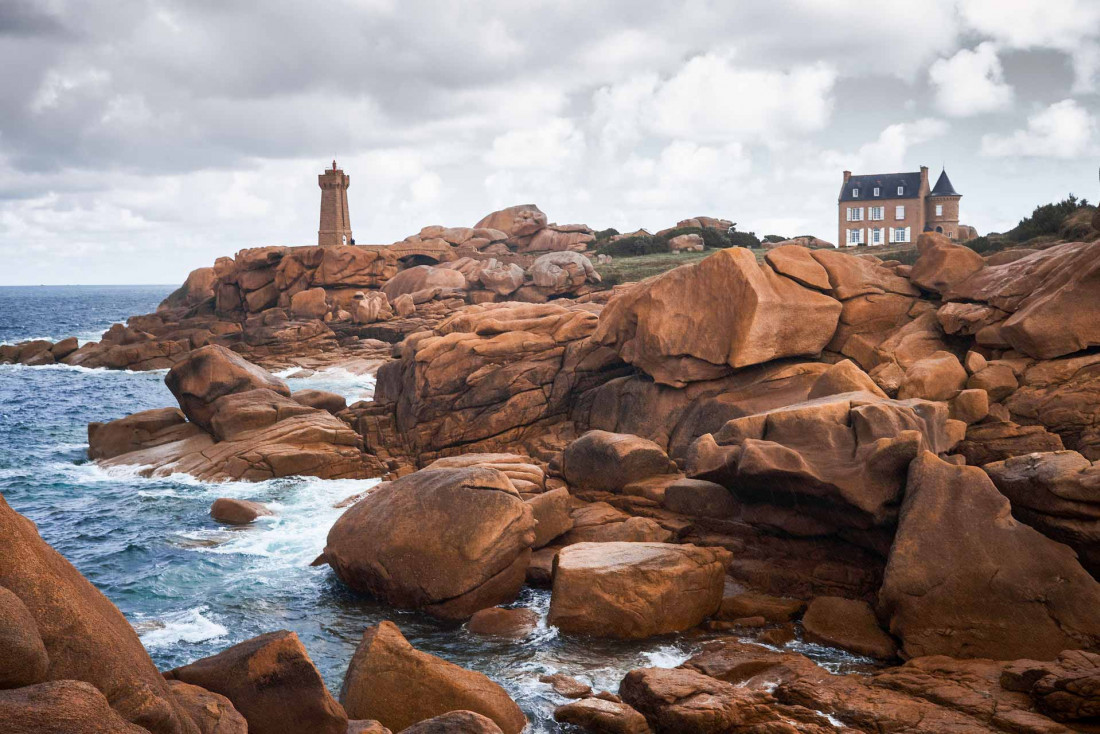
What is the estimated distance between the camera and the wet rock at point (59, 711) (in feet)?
18.7

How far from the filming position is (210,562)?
19859 millimetres

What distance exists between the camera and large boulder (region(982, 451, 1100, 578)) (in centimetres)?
1266

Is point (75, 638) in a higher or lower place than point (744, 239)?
lower

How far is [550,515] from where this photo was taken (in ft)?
58.4

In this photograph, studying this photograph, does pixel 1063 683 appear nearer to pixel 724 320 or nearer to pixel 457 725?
pixel 457 725

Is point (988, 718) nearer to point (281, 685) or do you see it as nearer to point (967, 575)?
point (967, 575)

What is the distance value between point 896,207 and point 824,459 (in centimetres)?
6928

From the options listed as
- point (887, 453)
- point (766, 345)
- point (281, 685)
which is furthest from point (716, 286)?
point (281, 685)

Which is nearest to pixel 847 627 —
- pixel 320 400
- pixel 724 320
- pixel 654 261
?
pixel 724 320

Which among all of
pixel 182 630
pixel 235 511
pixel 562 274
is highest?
pixel 562 274

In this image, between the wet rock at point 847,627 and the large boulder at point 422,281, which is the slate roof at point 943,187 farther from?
the wet rock at point 847,627

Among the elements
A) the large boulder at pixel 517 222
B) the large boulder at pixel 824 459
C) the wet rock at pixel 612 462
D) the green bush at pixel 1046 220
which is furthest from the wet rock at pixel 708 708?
the large boulder at pixel 517 222

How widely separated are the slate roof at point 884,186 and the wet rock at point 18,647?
8107cm

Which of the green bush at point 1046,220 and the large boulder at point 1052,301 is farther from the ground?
the green bush at point 1046,220
